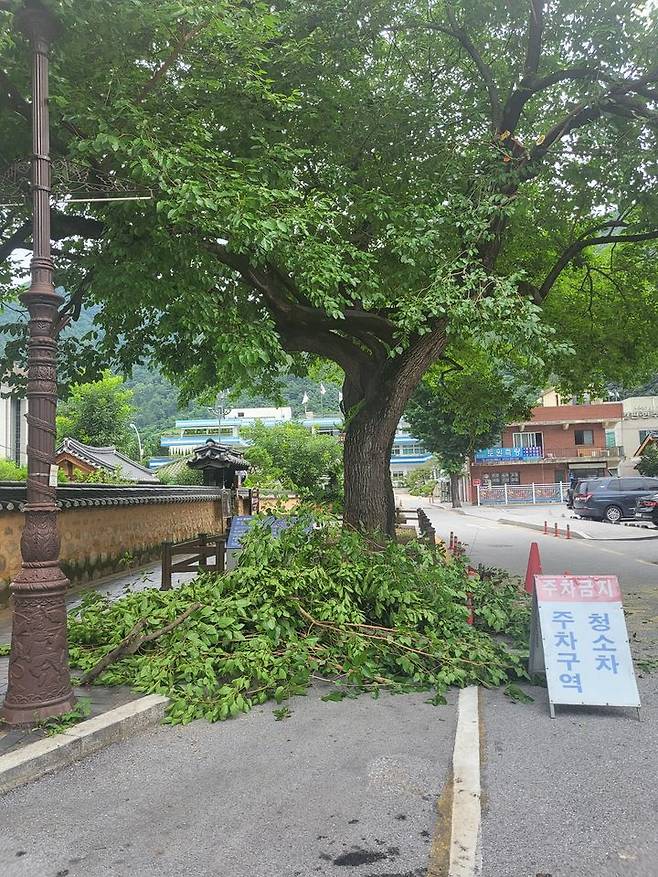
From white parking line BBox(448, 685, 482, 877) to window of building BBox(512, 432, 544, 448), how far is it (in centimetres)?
5688

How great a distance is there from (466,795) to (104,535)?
1109 cm

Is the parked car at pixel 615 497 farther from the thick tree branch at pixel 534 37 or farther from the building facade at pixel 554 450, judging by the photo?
the building facade at pixel 554 450

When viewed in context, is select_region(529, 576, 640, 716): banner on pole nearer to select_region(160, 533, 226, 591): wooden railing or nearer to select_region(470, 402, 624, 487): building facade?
select_region(160, 533, 226, 591): wooden railing

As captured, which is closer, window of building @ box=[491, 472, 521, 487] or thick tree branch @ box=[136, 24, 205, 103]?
thick tree branch @ box=[136, 24, 205, 103]

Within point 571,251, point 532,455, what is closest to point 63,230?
point 571,251

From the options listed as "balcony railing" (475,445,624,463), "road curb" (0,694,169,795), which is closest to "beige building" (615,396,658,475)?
"balcony railing" (475,445,624,463)

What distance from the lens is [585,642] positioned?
5145 mm

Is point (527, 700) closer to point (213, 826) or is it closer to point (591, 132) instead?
point (213, 826)

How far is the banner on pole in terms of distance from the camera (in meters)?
4.98

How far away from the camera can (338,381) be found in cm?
1833

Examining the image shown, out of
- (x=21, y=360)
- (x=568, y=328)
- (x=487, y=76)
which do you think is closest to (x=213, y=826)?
(x=21, y=360)

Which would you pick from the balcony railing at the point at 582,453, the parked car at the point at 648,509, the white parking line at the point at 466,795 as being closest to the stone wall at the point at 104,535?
the white parking line at the point at 466,795

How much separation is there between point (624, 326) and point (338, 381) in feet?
24.1

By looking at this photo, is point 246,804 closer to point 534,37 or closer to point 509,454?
point 534,37
